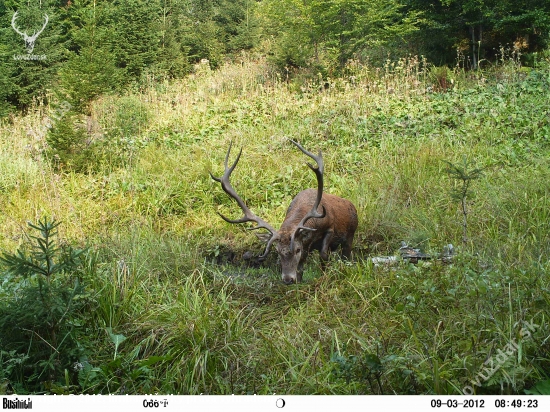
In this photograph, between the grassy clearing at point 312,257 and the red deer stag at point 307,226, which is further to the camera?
the red deer stag at point 307,226

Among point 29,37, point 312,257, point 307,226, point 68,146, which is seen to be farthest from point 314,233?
point 29,37

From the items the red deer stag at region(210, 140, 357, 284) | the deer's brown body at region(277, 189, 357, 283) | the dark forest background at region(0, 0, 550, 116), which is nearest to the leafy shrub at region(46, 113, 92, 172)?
the dark forest background at region(0, 0, 550, 116)

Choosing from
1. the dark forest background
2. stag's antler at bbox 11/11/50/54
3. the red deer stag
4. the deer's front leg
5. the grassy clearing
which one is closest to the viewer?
the grassy clearing

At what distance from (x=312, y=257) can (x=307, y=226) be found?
29.2 inches

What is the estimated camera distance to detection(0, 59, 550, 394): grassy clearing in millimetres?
3686

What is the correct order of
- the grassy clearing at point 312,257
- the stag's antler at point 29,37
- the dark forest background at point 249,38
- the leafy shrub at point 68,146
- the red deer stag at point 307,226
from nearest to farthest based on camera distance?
1. the grassy clearing at point 312,257
2. the red deer stag at point 307,226
3. the leafy shrub at point 68,146
4. the dark forest background at point 249,38
5. the stag's antler at point 29,37

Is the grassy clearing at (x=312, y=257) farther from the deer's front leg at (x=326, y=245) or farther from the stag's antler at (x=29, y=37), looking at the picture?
the stag's antler at (x=29, y=37)

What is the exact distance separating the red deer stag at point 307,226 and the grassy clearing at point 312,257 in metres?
0.29

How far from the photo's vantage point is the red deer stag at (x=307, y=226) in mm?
5619

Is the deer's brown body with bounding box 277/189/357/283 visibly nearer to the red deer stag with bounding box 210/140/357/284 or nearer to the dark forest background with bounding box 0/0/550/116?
the red deer stag with bounding box 210/140/357/284

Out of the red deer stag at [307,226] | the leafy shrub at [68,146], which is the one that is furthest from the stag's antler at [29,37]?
the red deer stag at [307,226]

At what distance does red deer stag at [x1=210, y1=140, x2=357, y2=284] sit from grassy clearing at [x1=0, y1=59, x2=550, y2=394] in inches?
11.2
